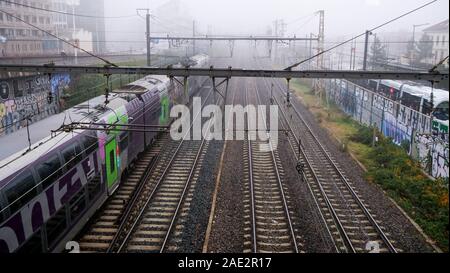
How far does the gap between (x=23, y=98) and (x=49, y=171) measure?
11343 mm

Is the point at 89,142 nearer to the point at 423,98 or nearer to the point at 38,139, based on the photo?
the point at 38,139

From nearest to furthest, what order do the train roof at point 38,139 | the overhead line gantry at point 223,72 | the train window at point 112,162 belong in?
the train roof at point 38,139 < the overhead line gantry at point 223,72 < the train window at point 112,162

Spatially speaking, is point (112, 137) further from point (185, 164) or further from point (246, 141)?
point (246, 141)

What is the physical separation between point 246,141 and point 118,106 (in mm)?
7845

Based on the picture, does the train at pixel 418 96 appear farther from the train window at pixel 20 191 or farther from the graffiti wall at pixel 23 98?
Answer: the graffiti wall at pixel 23 98

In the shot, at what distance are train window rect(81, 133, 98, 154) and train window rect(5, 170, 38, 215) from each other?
2363mm

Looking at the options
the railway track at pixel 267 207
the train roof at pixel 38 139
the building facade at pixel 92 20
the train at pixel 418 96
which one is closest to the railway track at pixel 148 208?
the railway track at pixel 267 207

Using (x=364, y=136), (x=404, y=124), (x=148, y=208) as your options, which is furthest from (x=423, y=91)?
(x=148, y=208)

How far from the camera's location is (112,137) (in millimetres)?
11188

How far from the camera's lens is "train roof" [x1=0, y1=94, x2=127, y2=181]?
7027 mm

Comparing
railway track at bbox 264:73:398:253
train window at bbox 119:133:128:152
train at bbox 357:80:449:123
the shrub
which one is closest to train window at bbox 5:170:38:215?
train window at bbox 119:133:128:152

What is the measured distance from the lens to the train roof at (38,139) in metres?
7.03

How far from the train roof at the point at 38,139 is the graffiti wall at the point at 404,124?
36.9ft
